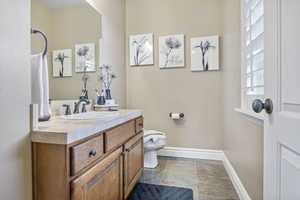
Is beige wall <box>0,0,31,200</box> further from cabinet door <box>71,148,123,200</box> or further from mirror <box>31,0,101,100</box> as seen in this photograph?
mirror <box>31,0,101,100</box>

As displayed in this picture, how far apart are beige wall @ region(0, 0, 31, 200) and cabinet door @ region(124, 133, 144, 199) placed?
0.77 m

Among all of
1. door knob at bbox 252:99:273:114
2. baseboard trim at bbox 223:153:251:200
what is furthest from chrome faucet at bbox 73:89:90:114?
baseboard trim at bbox 223:153:251:200

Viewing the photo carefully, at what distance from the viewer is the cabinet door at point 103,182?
923 mm

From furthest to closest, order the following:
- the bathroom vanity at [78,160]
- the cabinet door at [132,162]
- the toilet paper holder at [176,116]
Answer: the toilet paper holder at [176,116] → the cabinet door at [132,162] → the bathroom vanity at [78,160]

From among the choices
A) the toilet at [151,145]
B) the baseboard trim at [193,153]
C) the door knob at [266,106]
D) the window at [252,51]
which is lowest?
the baseboard trim at [193,153]

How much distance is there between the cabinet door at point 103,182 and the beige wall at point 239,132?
0.99 meters

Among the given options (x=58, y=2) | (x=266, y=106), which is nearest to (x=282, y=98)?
(x=266, y=106)

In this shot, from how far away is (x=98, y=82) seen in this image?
2.03 metres

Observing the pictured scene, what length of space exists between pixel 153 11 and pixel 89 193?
8.80 feet

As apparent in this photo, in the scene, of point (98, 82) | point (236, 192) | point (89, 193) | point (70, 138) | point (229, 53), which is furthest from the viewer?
point (229, 53)

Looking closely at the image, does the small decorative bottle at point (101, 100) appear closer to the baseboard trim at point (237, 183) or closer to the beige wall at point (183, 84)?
the beige wall at point (183, 84)

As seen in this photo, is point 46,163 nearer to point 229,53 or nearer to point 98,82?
point 98,82

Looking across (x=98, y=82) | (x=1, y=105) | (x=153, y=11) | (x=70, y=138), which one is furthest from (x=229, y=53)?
(x=1, y=105)

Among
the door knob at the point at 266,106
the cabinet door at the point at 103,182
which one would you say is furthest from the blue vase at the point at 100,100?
the door knob at the point at 266,106
